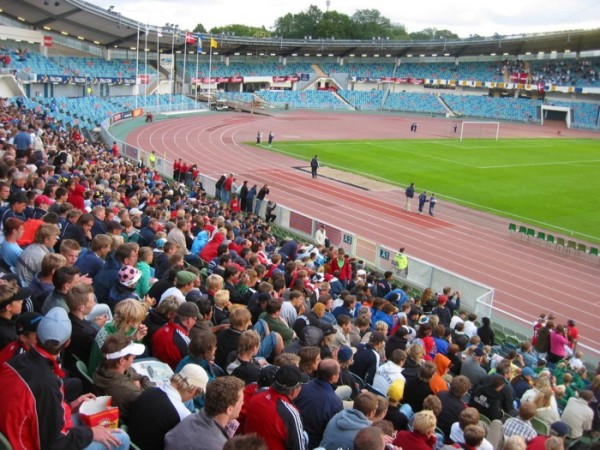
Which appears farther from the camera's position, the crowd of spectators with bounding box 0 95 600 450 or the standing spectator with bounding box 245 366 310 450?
the standing spectator with bounding box 245 366 310 450

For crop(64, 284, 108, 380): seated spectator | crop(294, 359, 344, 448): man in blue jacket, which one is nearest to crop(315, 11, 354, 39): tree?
crop(64, 284, 108, 380): seated spectator

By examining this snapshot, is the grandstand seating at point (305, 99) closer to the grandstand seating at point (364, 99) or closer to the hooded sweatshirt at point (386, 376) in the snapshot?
the grandstand seating at point (364, 99)

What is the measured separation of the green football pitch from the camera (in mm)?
30675

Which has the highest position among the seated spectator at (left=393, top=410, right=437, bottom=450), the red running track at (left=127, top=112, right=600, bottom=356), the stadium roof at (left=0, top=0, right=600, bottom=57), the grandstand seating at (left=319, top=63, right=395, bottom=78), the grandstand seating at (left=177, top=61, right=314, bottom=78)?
the stadium roof at (left=0, top=0, right=600, bottom=57)

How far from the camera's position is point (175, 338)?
226 inches

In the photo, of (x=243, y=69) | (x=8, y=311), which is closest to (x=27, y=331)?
(x=8, y=311)

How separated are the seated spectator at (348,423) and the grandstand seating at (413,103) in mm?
87277

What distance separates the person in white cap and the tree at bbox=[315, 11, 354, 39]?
121253 millimetres

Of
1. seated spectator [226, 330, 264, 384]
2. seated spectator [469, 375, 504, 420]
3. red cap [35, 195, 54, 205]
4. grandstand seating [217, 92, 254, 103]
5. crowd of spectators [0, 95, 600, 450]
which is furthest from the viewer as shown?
grandstand seating [217, 92, 254, 103]

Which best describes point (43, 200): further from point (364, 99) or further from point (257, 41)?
point (364, 99)

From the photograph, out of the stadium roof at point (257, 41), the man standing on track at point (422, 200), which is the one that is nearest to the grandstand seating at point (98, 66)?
the stadium roof at point (257, 41)

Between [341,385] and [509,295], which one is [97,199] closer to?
[341,385]

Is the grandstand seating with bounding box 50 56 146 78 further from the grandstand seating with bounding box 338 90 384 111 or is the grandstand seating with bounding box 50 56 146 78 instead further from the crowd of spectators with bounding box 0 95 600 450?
the crowd of spectators with bounding box 0 95 600 450

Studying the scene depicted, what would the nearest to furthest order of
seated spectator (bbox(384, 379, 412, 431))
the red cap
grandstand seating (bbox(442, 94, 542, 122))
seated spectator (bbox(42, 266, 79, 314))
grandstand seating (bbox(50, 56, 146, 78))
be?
1. seated spectator (bbox(42, 266, 79, 314))
2. seated spectator (bbox(384, 379, 412, 431))
3. the red cap
4. grandstand seating (bbox(50, 56, 146, 78))
5. grandstand seating (bbox(442, 94, 542, 122))
